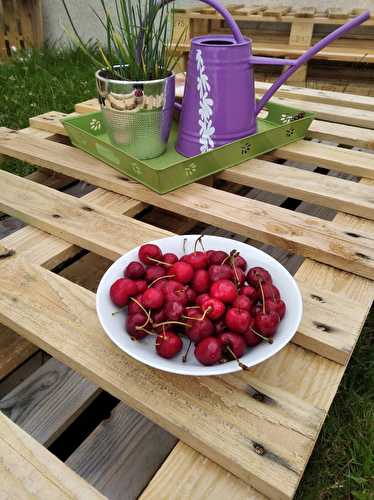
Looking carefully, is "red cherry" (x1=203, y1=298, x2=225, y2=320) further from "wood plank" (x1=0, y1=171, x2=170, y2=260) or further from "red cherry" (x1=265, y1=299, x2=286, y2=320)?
"wood plank" (x1=0, y1=171, x2=170, y2=260)

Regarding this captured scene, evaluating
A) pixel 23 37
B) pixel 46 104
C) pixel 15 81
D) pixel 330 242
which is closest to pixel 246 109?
pixel 330 242

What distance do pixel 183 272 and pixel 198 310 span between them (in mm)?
79

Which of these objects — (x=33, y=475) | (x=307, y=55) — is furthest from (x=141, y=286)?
(x=307, y=55)

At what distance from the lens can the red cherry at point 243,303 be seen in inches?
24.0

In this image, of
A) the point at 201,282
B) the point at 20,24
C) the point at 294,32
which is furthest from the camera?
the point at 20,24

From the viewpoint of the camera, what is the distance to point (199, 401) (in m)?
0.61

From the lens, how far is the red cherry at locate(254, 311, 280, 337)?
59cm

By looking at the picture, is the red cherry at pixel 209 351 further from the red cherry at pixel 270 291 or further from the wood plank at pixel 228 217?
the wood plank at pixel 228 217

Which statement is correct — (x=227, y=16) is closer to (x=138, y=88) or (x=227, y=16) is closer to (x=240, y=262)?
(x=138, y=88)

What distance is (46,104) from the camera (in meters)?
2.49

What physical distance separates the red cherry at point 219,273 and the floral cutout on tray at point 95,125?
79 centimetres

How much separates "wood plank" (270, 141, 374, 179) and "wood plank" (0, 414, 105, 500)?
0.96 meters

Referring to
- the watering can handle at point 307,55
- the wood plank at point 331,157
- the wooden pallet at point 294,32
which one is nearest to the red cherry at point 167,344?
the watering can handle at point 307,55

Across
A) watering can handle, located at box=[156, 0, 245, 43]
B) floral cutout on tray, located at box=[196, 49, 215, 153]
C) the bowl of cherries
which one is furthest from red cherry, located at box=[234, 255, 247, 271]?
watering can handle, located at box=[156, 0, 245, 43]
